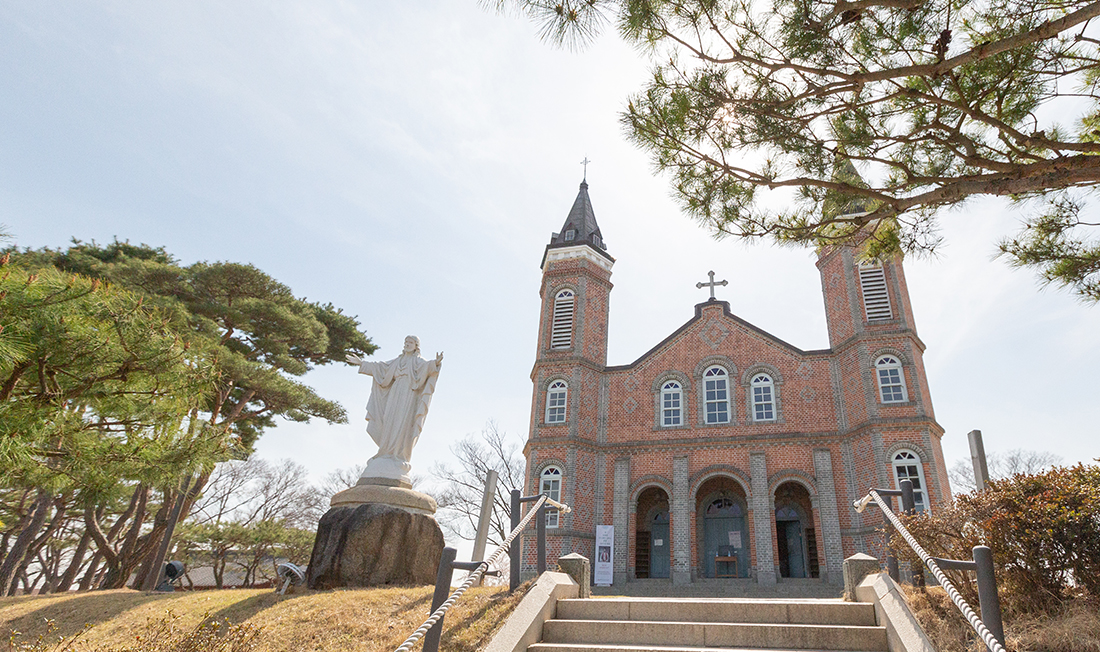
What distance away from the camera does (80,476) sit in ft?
21.4

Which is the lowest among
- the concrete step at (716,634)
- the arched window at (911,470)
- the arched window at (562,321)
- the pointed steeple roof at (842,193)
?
the concrete step at (716,634)

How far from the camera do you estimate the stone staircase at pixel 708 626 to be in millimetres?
4575

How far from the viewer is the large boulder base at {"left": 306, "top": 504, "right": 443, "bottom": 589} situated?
7305 millimetres

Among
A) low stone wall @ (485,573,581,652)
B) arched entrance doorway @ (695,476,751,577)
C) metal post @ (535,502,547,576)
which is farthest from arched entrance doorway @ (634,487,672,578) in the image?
low stone wall @ (485,573,581,652)

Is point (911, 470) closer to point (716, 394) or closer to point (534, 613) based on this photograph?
point (716, 394)

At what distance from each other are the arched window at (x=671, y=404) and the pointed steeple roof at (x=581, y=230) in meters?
5.50

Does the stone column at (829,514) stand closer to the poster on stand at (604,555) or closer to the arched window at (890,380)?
the arched window at (890,380)

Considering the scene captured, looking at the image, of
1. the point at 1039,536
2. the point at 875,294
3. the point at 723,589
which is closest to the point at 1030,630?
the point at 1039,536

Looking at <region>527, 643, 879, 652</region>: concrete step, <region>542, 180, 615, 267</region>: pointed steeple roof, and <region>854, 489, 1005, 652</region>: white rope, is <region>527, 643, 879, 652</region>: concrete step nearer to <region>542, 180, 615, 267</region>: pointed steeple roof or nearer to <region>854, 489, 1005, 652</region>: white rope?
<region>854, 489, 1005, 652</region>: white rope

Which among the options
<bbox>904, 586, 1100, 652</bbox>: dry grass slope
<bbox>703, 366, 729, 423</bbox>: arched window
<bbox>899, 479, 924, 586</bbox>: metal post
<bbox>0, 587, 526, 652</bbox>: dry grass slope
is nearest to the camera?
<bbox>904, 586, 1100, 652</bbox>: dry grass slope

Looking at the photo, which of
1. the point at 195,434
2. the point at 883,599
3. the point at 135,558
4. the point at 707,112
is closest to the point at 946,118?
the point at 707,112

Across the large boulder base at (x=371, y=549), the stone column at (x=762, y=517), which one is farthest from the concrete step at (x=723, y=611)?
the stone column at (x=762, y=517)

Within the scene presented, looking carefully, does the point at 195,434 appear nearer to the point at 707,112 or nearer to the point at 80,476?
the point at 80,476

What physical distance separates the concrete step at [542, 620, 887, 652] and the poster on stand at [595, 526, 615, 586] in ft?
42.5
